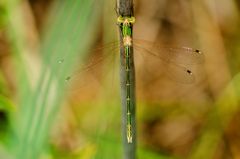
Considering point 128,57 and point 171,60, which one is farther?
point 171,60

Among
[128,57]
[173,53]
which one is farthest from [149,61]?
[128,57]

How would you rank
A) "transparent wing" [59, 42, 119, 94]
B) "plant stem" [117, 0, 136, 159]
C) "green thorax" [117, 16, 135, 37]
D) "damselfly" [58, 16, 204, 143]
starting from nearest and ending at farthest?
"plant stem" [117, 0, 136, 159] → "green thorax" [117, 16, 135, 37] → "transparent wing" [59, 42, 119, 94] → "damselfly" [58, 16, 204, 143]

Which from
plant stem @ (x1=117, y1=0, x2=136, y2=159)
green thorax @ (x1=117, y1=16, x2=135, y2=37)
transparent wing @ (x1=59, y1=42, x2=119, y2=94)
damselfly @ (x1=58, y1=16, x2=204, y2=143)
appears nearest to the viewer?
plant stem @ (x1=117, y1=0, x2=136, y2=159)

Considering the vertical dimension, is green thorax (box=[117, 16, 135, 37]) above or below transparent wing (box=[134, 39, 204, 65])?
above

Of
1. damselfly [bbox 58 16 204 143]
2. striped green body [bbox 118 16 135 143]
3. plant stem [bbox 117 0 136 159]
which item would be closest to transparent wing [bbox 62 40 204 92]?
damselfly [bbox 58 16 204 143]

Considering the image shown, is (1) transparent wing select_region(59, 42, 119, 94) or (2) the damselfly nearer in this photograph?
(1) transparent wing select_region(59, 42, 119, 94)

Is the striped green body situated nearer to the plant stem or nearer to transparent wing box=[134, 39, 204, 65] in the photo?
the plant stem

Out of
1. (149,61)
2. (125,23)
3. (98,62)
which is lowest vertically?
(149,61)

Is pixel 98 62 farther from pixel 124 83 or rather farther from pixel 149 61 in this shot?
pixel 124 83

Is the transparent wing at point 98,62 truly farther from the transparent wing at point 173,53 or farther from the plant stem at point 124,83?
the plant stem at point 124,83

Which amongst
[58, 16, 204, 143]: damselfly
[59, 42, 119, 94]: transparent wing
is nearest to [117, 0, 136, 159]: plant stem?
[59, 42, 119, 94]: transparent wing

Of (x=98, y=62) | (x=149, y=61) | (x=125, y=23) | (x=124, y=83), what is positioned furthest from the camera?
(x=149, y=61)

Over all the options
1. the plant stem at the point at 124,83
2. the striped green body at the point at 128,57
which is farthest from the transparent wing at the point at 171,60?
the plant stem at the point at 124,83
